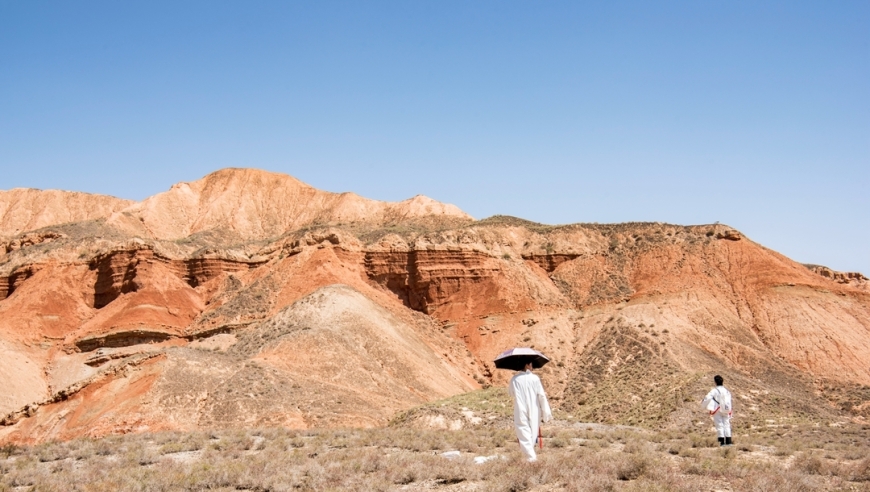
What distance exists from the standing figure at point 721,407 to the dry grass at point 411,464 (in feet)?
1.17

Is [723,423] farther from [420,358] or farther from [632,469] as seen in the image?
[420,358]

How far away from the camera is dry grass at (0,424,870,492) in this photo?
1223 centimetres

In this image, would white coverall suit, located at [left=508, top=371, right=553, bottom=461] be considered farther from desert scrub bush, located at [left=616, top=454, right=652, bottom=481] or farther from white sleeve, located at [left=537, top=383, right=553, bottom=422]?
desert scrub bush, located at [left=616, top=454, right=652, bottom=481]

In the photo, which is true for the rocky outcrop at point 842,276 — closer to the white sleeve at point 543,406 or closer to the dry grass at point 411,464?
the dry grass at point 411,464

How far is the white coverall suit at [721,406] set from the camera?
17.4 metres

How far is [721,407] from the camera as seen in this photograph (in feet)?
57.3

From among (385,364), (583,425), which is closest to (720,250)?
(385,364)

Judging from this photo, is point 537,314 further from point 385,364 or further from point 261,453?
point 261,453

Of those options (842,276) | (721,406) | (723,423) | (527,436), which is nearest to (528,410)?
(527,436)

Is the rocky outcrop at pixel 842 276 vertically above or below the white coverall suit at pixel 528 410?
above

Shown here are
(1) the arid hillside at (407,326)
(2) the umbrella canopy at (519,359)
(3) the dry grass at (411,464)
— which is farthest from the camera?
(1) the arid hillside at (407,326)

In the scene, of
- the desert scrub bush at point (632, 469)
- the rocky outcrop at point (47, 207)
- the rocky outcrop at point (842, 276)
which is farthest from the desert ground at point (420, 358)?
the rocky outcrop at point (842, 276)

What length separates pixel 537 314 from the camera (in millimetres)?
49875

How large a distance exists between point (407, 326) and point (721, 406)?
3151 centimetres
